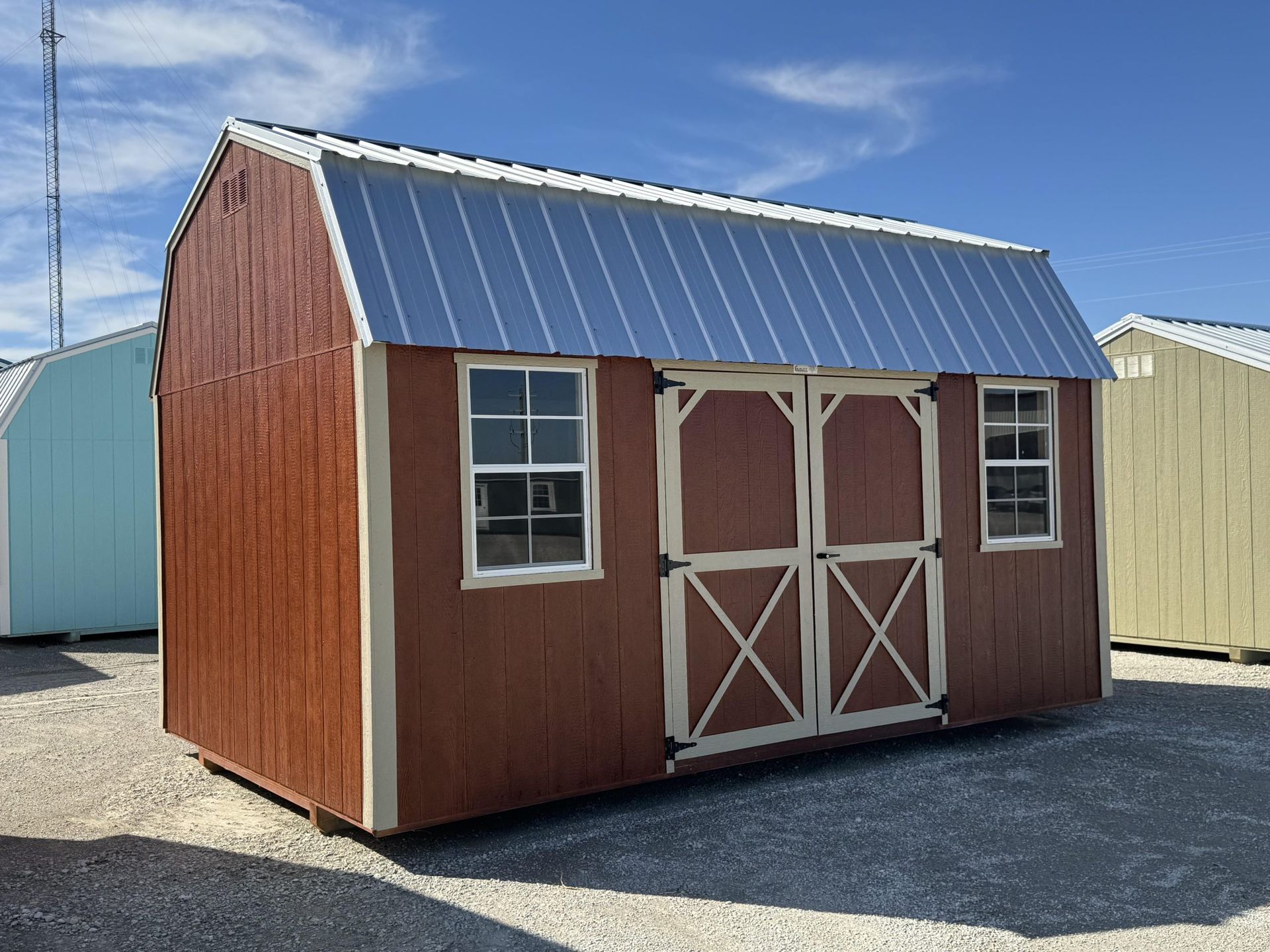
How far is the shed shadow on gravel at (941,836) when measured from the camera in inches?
190

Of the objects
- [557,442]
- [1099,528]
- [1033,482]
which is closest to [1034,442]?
[1033,482]

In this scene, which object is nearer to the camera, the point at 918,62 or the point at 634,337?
the point at 634,337

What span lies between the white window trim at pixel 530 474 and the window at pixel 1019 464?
3153 millimetres

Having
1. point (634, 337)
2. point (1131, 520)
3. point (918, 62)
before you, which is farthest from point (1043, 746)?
point (918, 62)

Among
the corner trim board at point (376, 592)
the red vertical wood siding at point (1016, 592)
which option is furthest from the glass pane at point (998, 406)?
the corner trim board at point (376, 592)

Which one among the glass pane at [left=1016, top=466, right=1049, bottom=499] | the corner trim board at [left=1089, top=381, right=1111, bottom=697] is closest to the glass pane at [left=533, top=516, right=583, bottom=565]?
the glass pane at [left=1016, top=466, right=1049, bottom=499]

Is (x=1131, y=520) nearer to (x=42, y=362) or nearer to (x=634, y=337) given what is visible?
(x=634, y=337)

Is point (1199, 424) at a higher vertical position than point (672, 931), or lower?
higher

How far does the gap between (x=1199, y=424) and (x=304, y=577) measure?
884cm

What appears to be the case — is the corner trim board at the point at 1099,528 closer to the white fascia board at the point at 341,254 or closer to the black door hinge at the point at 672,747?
the black door hinge at the point at 672,747

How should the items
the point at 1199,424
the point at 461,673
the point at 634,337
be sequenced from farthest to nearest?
the point at 1199,424 < the point at 634,337 < the point at 461,673

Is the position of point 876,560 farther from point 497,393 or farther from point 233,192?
point 233,192

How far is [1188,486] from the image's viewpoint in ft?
36.6

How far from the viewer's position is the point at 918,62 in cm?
1377
